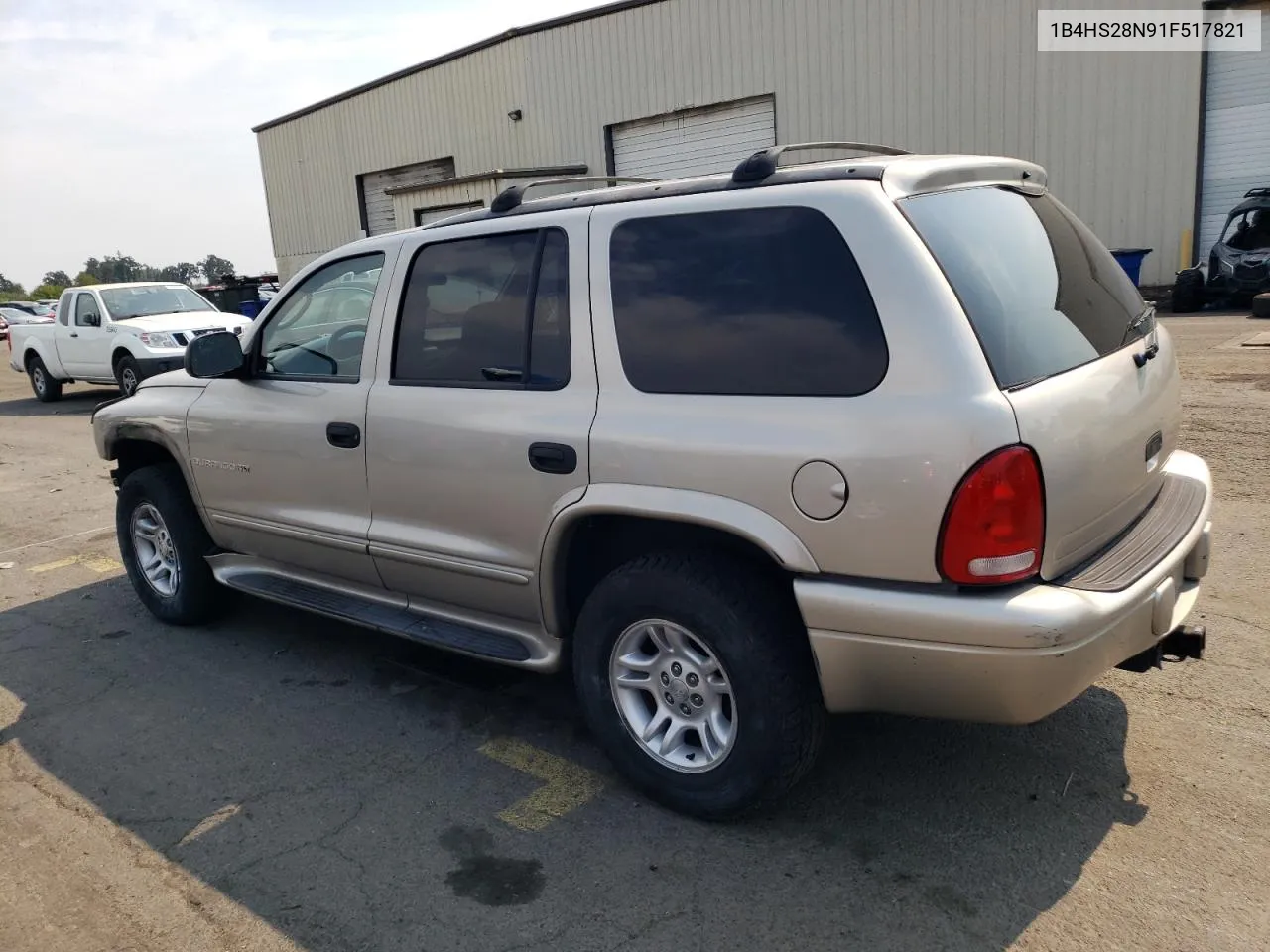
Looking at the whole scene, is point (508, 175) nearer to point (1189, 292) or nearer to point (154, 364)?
point (154, 364)

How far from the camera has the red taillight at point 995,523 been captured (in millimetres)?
2479

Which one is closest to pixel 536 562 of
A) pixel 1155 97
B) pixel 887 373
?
pixel 887 373

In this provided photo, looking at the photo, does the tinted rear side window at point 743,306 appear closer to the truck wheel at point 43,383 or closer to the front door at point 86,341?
the front door at point 86,341

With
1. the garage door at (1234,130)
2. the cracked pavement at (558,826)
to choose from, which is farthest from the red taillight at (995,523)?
the garage door at (1234,130)

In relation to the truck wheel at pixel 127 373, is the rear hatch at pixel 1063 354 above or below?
above

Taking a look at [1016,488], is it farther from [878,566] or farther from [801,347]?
[801,347]

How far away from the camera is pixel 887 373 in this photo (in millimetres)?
2598

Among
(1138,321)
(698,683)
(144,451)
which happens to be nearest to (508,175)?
(144,451)

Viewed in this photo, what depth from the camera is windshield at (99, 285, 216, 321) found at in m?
14.4

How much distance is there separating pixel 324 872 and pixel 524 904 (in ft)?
2.13

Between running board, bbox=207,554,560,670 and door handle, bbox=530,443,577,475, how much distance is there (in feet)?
2.12

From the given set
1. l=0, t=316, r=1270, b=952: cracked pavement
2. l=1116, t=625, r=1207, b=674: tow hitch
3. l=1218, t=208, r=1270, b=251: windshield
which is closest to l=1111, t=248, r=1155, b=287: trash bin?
l=1218, t=208, r=1270, b=251: windshield

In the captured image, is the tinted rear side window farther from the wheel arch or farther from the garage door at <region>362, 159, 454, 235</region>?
the garage door at <region>362, 159, 454, 235</region>

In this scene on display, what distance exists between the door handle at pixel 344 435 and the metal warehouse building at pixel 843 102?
15474 mm
